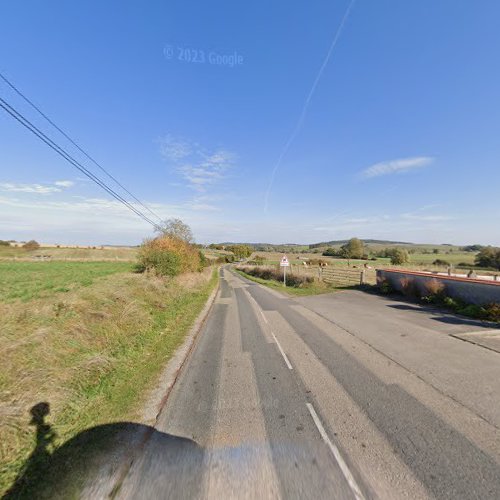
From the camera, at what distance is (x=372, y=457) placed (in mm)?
3602

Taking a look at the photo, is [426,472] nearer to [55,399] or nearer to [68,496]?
[68,496]

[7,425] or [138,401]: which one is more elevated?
[7,425]

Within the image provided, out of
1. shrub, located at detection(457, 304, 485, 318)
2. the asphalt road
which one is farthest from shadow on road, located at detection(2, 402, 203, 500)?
shrub, located at detection(457, 304, 485, 318)

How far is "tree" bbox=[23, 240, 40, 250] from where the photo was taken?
318 ft

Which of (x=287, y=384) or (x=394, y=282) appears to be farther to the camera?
(x=394, y=282)

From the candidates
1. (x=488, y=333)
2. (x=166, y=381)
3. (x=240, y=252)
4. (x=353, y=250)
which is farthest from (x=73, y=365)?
(x=240, y=252)

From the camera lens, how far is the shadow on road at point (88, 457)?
320 cm

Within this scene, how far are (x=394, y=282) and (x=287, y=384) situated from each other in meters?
17.1

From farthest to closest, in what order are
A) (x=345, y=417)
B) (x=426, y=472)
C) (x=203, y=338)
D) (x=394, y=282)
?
(x=394, y=282) < (x=203, y=338) < (x=345, y=417) < (x=426, y=472)

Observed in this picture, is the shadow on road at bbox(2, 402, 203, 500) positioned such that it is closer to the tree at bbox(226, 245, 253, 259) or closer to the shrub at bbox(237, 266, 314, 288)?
the shrub at bbox(237, 266, 314, 288)

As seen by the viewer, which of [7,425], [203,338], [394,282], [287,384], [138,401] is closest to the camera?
[7,425]

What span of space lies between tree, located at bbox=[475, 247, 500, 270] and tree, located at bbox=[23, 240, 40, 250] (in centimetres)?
13612

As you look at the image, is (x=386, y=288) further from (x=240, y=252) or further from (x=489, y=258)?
(x=240, y=252)

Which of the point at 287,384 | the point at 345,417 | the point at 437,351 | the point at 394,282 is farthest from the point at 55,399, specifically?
the point at 394,282
